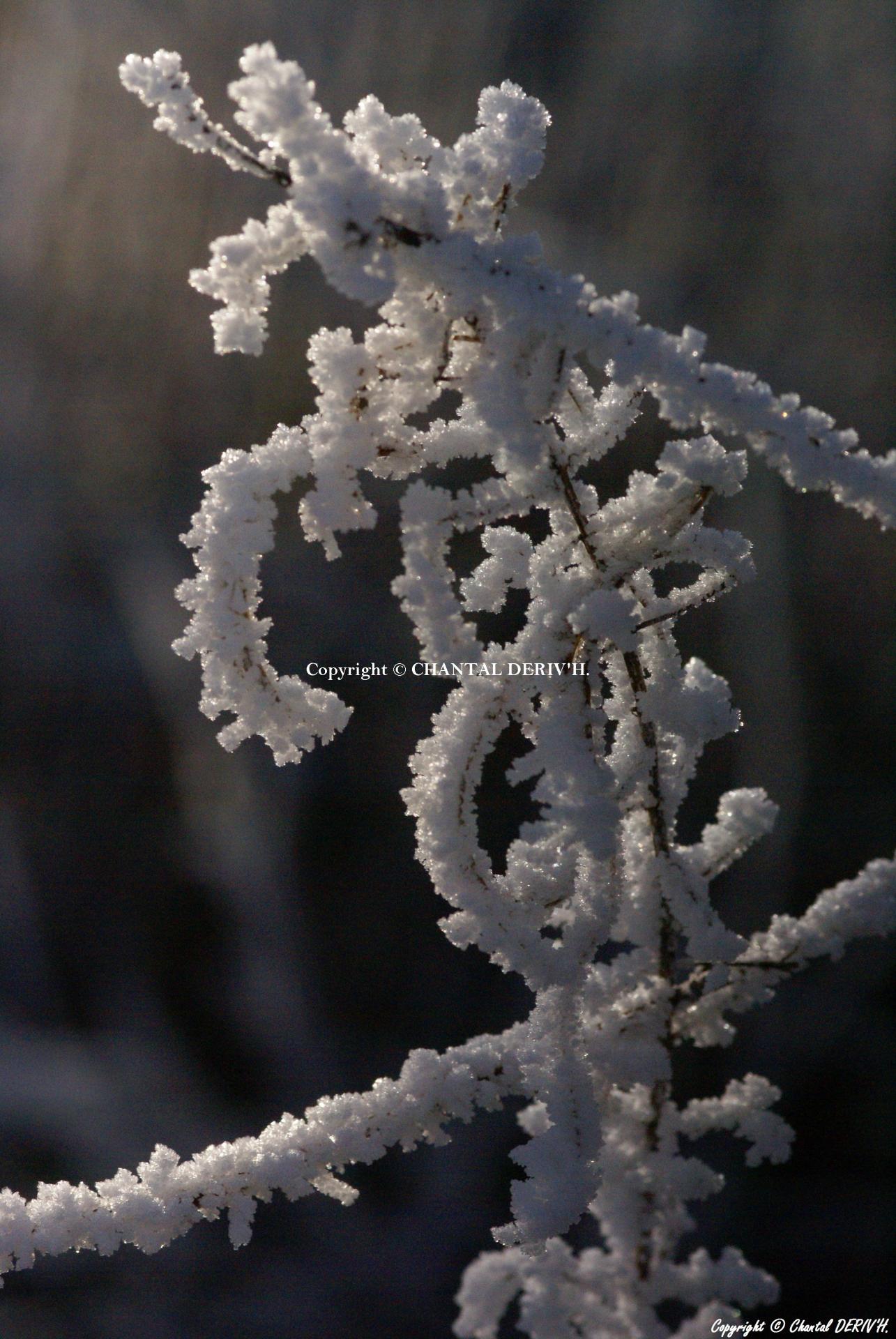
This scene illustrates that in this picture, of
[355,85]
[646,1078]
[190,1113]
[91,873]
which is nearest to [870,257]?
[355,85]

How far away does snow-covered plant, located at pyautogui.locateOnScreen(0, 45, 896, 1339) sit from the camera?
1.13ft

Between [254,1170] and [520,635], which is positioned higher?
[520,635]

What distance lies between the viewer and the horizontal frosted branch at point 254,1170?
46cm

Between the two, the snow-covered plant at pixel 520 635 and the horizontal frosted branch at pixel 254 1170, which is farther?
the horizontal frosted branch at pixel 254 1170

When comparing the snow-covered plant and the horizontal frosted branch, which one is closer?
the snow-covered plant

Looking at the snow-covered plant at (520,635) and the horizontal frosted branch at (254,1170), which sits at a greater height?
the snow-covered plant at (520,635)

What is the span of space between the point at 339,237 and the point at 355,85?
42.2 inches

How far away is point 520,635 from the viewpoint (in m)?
0.43

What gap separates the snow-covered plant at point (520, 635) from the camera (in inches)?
13.6

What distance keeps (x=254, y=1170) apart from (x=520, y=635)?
0.34 metres

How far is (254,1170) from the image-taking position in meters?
0.48

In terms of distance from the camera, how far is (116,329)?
1251 mm

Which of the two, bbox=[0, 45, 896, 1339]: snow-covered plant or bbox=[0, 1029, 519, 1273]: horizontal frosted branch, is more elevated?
bbox=[0, 45, 896, 1339]: snow-covered plant

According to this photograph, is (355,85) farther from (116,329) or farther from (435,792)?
(435,792)
